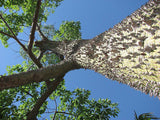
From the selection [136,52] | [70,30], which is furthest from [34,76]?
[70,30]

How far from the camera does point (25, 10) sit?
627 centimetres

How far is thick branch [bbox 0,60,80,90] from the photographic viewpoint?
2.38m

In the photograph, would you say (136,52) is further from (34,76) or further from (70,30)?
(70,30)

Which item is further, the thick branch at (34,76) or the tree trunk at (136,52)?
the thick branch at (34,76)

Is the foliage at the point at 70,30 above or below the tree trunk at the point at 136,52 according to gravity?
above

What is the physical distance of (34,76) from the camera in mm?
2740

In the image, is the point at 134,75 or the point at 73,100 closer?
the point at 134,75

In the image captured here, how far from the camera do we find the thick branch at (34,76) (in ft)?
7.80

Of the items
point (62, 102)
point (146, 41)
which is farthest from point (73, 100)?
point (146, 41)

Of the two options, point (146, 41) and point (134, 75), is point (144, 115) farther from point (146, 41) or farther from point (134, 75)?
point (146, 41)

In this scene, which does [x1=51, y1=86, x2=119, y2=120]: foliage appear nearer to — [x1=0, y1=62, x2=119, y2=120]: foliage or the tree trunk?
[x1=0, y1=62, x2=119, y2=120]: foliage

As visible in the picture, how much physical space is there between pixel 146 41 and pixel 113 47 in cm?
57

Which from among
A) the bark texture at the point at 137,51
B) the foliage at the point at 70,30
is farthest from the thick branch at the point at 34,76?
the foliage at the point at 70,30

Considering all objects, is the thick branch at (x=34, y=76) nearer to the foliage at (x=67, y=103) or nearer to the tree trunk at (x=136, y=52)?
the tree trunk at (x=136, y=52)
